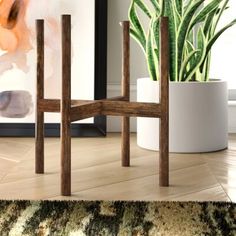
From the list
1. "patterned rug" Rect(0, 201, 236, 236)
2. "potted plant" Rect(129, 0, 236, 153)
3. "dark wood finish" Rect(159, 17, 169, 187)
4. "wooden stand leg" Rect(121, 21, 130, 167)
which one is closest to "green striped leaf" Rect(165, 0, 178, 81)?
"potted plant" Rect(129, 0, 236, 153)

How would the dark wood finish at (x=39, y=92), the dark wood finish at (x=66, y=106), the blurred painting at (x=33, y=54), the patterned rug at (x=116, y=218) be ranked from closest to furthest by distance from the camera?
the patterned rug at (x=116, y=218) → the dark wood finish at (x=66, y=106) → the dark wood finish at (x=39, y=92) → the blurred painting at (x=33, y=54)

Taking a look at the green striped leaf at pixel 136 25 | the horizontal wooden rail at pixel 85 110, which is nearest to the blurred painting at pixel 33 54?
the green striped leaf at pixel 136 25

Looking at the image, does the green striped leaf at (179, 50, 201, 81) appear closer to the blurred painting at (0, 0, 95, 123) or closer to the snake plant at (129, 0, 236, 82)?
the snake plant at (129, 0, 236, 82)

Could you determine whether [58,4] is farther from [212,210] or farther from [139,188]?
[212,210]

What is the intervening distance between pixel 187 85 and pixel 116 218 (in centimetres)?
57

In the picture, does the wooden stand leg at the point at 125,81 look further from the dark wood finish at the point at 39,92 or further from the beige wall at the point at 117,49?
the beige wall at the point at 117,49

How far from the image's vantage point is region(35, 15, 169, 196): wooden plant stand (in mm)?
886

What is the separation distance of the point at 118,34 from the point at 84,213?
36.1 inches

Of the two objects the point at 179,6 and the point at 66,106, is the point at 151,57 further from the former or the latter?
the point at 66,106

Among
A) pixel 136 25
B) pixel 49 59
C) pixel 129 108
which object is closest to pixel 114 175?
pixel 129 108

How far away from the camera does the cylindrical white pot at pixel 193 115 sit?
4.08 feet

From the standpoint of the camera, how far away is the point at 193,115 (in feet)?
4.09

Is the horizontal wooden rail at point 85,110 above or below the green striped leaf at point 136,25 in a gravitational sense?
below

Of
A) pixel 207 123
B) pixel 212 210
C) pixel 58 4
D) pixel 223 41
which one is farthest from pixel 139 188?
pixel 223 41
